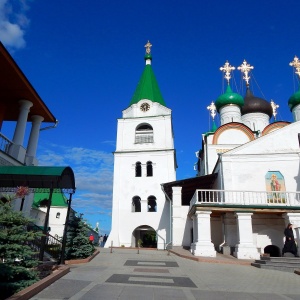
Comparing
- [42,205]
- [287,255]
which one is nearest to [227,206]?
[287,255]

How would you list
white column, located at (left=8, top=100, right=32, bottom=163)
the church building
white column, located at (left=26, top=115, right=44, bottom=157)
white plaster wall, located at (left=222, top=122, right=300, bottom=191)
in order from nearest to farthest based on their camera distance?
white column, located at (left=8, top=100, right=32, bottom=163), white column, located at (left=26, top=115, right=44, bottom=157), the church building, white plaster wall, located at (left=222, top=122, right=300, bottom=191)

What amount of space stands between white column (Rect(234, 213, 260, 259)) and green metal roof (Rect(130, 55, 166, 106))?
1875 centimetres

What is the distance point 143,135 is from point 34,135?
15784mm

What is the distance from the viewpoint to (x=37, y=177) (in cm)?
970

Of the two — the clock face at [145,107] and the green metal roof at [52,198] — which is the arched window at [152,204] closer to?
the clock face at [145,107]

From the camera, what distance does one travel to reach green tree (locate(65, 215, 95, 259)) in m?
11.4

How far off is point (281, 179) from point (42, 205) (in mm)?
30933

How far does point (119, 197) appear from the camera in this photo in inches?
1022

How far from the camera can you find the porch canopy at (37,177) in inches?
369

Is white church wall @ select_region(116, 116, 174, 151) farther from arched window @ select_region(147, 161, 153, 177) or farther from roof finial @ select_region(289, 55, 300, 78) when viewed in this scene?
roof finial @ select_region(289, 55, 300, 78)

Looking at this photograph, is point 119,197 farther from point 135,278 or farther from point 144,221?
point 135,278

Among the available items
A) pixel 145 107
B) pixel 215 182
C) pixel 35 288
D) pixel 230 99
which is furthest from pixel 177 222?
pixel 230 99

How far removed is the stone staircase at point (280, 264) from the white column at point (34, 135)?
451 inches

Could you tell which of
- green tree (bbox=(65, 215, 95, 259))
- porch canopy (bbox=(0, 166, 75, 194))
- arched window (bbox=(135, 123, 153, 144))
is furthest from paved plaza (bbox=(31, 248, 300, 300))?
arched window (bbox=(135, 123, 153, 144))
